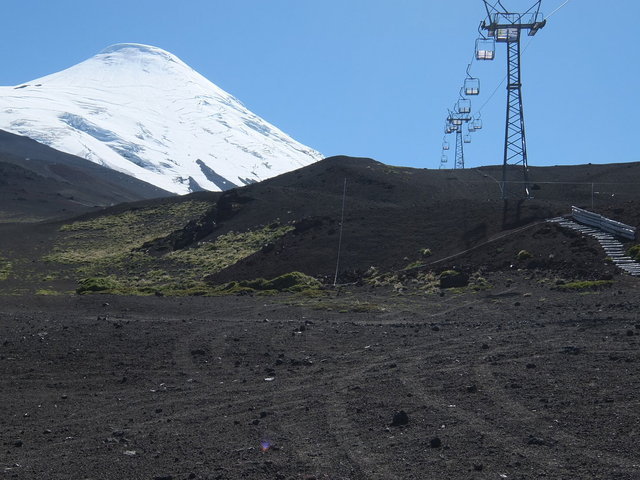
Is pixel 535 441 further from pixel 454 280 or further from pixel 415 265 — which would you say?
pixel 415 265

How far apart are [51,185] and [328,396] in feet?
407

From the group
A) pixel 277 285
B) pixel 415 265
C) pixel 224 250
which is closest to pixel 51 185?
pixel 224 250

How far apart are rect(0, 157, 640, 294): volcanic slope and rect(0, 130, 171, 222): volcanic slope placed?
Answer: 26564 mm

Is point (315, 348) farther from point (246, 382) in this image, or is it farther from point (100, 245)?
point (100, 245)

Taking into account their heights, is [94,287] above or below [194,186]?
below

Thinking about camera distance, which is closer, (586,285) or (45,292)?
(586,285)

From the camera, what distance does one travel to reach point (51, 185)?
422ft

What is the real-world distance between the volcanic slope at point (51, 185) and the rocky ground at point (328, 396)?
73.6 meters

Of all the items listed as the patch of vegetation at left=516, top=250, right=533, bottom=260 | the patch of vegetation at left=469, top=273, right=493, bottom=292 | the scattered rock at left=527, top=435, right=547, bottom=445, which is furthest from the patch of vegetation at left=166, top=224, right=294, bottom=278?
the scattered rock at left=527, top=435, right=547, bottom=445

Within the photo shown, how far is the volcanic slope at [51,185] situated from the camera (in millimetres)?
104188

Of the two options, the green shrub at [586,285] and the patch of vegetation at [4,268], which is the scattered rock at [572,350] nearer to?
the green shrub at [586,285]

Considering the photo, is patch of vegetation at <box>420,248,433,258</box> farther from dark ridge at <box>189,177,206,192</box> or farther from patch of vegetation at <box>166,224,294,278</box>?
dark ridge at <box>189,177,206,192</box>

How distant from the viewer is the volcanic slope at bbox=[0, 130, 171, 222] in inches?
4102

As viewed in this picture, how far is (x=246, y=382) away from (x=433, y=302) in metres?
14.1
